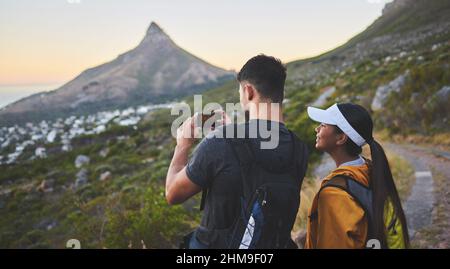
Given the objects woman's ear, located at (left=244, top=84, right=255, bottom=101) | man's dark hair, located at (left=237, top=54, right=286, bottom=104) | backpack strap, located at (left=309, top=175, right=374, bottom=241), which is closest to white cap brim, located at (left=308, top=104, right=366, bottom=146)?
backpack strap, located at (left=309, top=175, right=374, bottom=241)

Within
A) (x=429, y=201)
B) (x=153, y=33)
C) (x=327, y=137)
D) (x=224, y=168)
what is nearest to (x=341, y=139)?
(x=327, y=137)

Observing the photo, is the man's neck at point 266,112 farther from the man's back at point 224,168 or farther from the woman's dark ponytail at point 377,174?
the woman's dark ponytail at point 377,174

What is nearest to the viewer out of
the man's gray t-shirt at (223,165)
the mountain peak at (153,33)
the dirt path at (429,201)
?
the man's gray t-shirt at (223,165)

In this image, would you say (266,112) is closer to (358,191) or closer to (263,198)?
(263,198)

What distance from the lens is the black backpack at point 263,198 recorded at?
7.00 ft

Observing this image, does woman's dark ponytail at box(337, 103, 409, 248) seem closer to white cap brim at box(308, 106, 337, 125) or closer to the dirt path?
white cap brim at box(308, 106, 337, 125)

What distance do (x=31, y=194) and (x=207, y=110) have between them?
1899cm

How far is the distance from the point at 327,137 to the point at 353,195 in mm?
447

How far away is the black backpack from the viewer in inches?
84.0

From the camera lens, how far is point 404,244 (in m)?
2.55

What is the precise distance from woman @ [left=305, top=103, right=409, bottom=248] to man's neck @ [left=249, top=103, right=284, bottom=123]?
0.41 metres

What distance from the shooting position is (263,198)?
2193mm

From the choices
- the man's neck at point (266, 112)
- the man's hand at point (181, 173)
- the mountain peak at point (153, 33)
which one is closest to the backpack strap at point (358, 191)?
the man's neck at point (266, 112)
